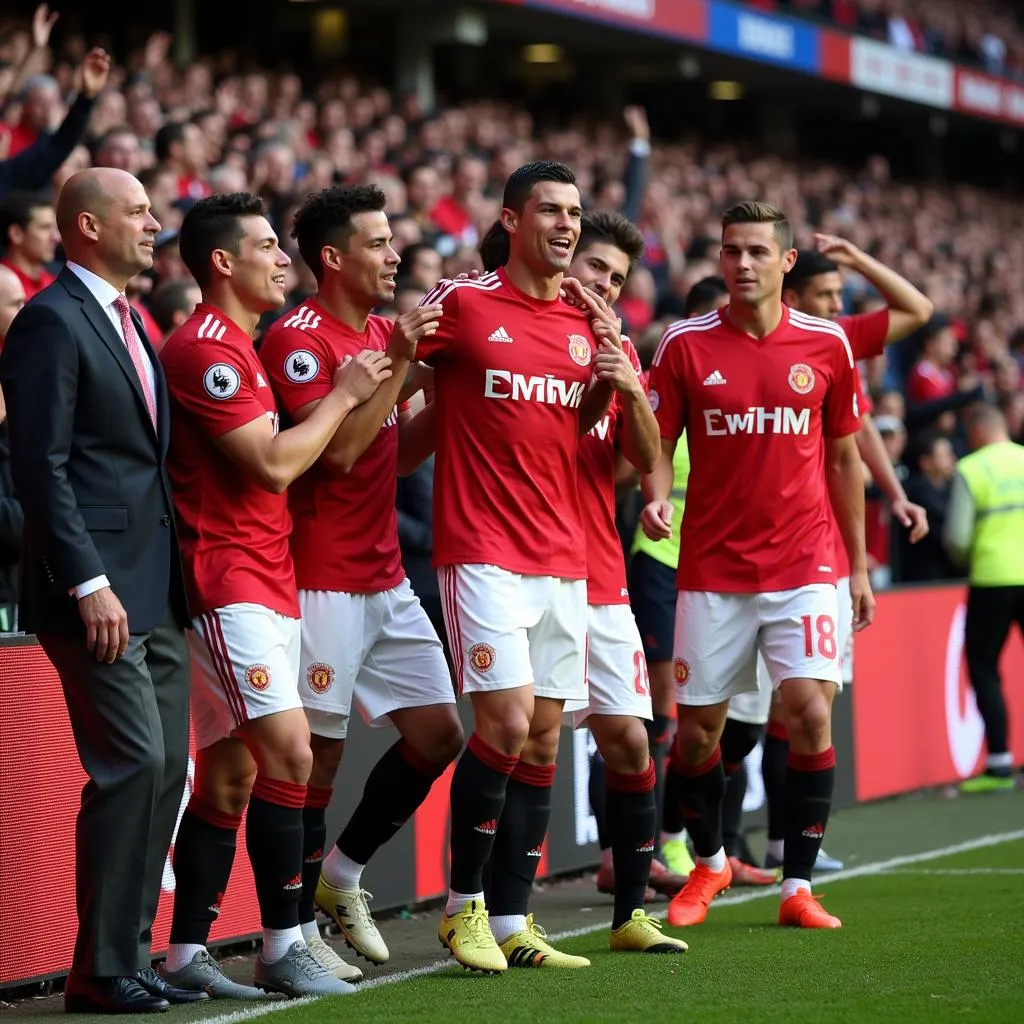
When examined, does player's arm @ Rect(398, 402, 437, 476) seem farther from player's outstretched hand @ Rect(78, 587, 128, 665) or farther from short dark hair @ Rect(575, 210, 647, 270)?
player's outstretched hand @ Rect(78, 587, 128, 665)

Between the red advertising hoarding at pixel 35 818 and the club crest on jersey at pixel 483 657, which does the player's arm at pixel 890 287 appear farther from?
the red advertising hoarding at pixel 35 818

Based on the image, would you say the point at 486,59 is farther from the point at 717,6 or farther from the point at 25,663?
the point at 25,663

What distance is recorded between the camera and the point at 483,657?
18.0ft

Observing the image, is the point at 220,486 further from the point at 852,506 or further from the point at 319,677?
the point at 852,506

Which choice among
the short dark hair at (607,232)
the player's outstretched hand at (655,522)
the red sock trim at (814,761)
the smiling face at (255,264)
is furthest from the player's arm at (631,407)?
the red sock trim at (814,761)

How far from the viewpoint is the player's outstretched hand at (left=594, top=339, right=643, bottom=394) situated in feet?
18.4

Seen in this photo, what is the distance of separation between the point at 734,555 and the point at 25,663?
7.79 feet

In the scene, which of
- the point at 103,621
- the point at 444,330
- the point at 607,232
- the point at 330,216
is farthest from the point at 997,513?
the point at 103,621

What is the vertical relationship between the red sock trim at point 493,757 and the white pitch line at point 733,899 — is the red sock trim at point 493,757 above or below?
above

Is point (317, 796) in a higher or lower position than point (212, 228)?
lower

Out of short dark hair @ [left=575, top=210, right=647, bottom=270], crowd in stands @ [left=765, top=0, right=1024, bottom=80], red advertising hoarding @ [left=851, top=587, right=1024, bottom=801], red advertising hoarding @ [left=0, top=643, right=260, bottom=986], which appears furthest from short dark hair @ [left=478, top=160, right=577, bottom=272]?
crowd in stands @ [left=765, top=0, right=1024, bottom=80]

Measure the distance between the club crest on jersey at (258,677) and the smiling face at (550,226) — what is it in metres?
1.49

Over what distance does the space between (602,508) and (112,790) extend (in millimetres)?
1922

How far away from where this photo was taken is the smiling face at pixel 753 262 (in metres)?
6.54
